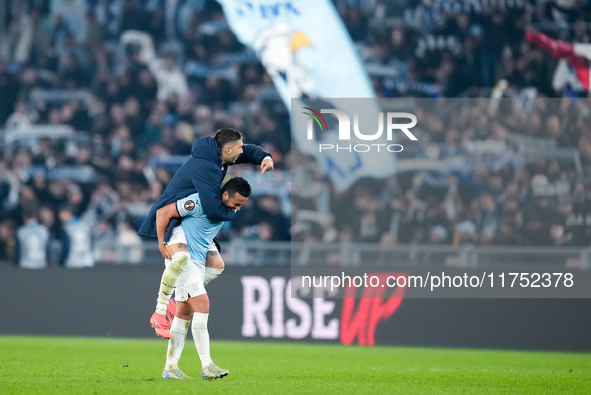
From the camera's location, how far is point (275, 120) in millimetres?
19047

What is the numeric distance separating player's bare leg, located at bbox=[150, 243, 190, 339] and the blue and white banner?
33.0 ft

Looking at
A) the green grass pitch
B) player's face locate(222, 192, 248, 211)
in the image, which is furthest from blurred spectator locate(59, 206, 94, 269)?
player's face locate(222, 192, 248, 211)

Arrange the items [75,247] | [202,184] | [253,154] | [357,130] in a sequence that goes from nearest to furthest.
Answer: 1. [202,184]
2. [253,154]
3. [357,130]
4. [75,247]

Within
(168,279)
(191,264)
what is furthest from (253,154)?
(168,279)

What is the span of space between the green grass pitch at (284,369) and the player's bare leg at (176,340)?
0.20m

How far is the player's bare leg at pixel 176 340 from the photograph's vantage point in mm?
8133

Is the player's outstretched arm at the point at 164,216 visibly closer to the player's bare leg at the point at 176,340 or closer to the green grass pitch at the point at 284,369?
the player's bare leg at the point at 176,340

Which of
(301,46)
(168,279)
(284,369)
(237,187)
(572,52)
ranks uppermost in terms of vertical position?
(301,46)

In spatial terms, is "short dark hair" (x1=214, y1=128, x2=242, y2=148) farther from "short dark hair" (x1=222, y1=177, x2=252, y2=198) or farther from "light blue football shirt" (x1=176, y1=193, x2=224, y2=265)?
"light blue football shirt" (x1=176, y1=193, x2=224, y2=265)

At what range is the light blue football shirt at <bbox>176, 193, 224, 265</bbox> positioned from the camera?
793cm

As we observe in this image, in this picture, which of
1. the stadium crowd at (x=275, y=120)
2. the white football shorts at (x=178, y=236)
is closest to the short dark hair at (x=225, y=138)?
the white football shorts at (x=178, y=236)

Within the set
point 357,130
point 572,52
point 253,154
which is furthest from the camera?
point 572,52

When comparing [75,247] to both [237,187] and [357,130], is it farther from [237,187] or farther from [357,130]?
[237,187]

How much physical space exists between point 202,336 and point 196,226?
37.7 inches
